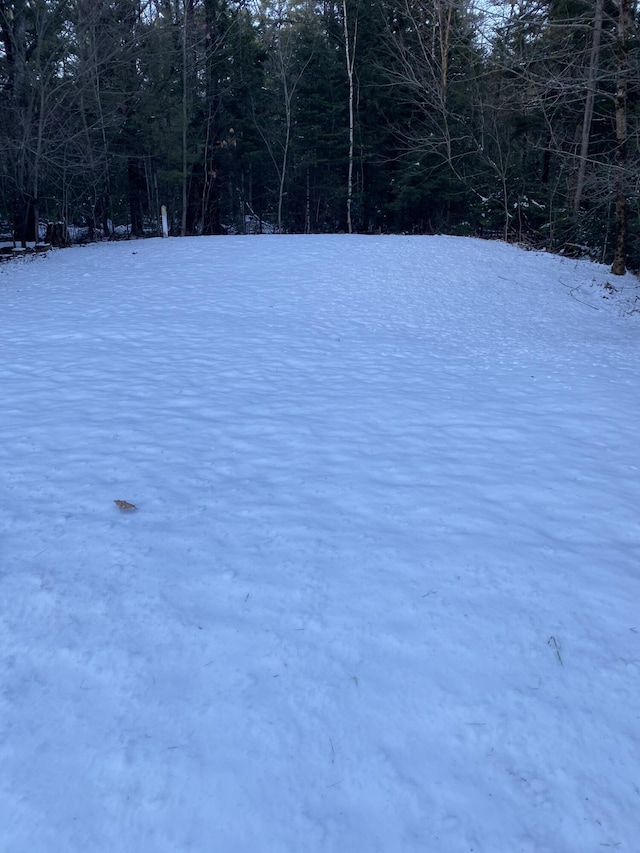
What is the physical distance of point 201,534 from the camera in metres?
3.58

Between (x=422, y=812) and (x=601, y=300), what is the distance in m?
12.4

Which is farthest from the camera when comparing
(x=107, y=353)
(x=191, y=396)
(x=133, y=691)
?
(x=107, y=353)

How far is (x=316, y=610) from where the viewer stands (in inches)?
117

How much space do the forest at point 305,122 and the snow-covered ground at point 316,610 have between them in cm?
969

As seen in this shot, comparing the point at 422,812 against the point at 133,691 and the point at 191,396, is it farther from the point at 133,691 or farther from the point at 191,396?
the point at 191,396

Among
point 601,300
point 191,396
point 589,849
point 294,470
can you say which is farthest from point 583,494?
point 601,300

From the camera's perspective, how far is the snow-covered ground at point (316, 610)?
81.1 inches

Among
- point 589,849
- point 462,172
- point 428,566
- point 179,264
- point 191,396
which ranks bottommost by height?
point 589,849

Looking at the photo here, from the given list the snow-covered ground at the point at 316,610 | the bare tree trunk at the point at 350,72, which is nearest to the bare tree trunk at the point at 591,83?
the snow-covered ground at the point at 316,610

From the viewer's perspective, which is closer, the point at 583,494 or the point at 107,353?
the point at 583,494

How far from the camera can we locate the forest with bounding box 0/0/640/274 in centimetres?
1750

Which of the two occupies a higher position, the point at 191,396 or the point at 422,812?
the point at 191,396

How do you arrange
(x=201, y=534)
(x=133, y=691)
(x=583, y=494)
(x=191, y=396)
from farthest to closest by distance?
(x=191, y=396) → (x=583, y=494) → (x=201, y=534) → (x=133, y=691)

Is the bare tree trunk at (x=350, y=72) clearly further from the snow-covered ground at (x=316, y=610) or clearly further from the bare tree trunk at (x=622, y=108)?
the snow-covered ground at (x=316, y=610)
